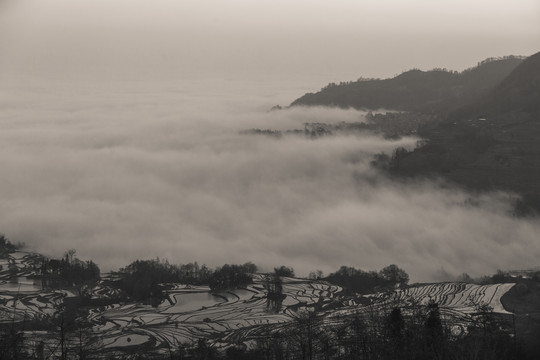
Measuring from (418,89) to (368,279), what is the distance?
377ft

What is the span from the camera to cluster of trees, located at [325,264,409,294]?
227 ft

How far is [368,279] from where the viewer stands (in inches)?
2788

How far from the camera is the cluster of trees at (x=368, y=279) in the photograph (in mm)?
69188

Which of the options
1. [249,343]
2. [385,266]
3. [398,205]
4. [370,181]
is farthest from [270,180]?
[249,343]

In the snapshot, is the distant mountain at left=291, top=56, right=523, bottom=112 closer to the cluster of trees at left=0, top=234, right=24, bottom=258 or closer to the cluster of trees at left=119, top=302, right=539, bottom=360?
the cluster of trees at left=0, top=234, right=24, bottom=258

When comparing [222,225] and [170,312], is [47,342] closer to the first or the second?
[170,312]

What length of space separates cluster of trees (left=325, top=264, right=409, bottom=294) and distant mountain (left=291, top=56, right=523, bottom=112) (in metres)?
88.2

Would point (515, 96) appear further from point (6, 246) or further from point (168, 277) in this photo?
point (6, 246)

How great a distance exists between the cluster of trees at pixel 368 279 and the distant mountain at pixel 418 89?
88202mm

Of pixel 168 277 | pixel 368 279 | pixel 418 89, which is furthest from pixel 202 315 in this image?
pixel 418 89

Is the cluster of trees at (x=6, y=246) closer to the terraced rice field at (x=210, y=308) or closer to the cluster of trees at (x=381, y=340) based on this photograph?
the terraced rice field at (x=210, y=308)

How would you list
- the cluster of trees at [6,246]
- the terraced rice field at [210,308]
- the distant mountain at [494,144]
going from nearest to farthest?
the terraced rice field at [210,308] < the cluster of trees at [6,246] < the distant mountain at [494,144]

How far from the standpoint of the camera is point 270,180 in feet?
411

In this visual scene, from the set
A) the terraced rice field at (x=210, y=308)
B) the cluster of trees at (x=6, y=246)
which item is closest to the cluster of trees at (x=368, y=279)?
the terraced rice field at (x=210, y=308)
